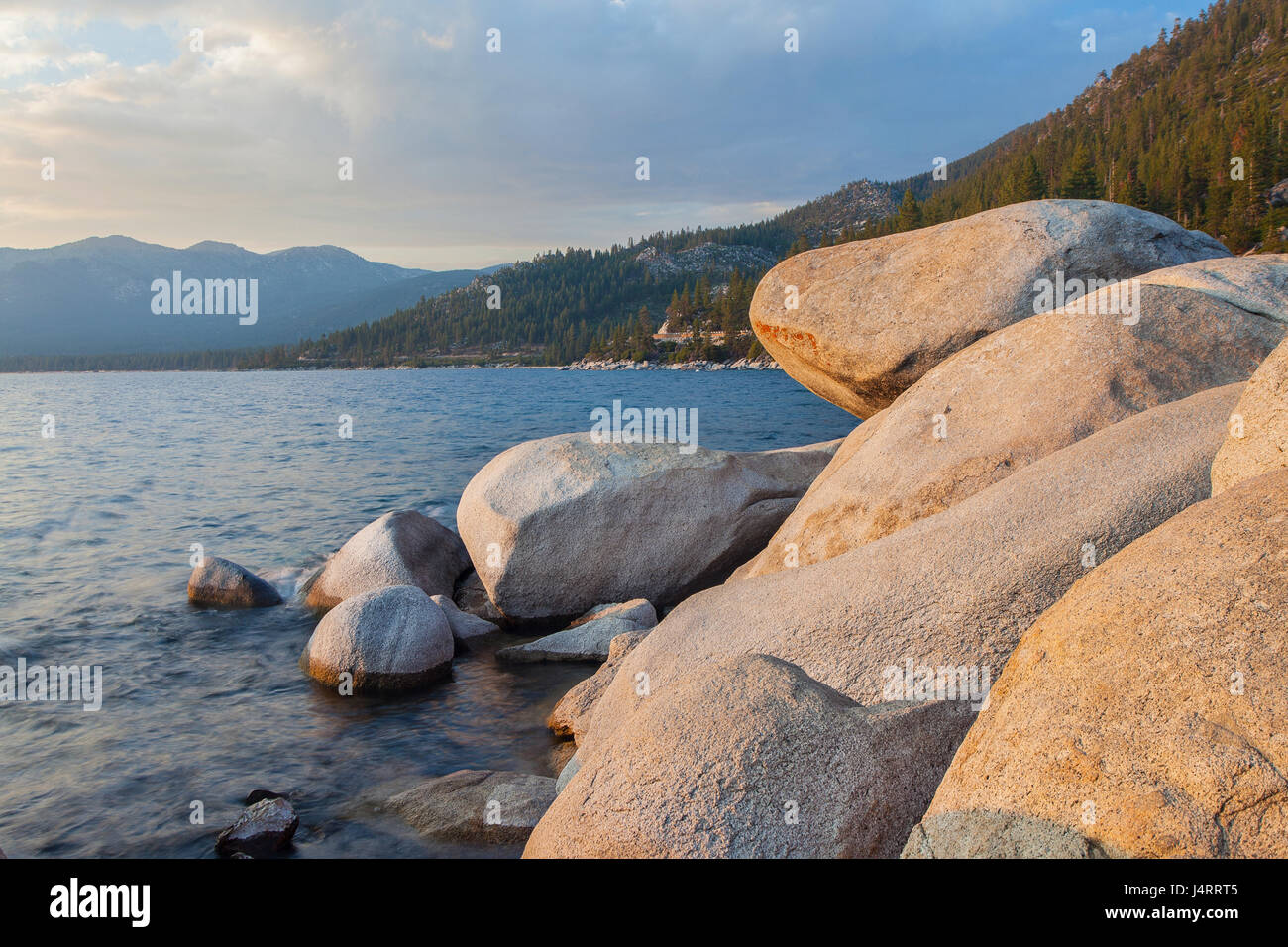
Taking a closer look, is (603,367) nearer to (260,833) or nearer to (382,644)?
(382,644)

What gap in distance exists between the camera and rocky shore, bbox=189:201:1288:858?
12.8 ft

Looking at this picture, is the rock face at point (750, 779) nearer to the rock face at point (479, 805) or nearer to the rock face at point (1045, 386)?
the rock face at point (479, 805)

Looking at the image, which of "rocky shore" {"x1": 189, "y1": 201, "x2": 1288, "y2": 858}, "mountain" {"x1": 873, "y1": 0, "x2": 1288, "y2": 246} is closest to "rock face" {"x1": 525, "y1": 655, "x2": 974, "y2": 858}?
"rocky shore" {"x1": 189, "y1": 201, "x2": 1288, "y2": 858}

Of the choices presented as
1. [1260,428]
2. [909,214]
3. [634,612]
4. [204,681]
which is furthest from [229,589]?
[909,214]

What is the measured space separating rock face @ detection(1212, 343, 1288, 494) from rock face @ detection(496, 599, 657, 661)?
298 inches

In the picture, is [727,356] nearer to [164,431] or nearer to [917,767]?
[164,431]

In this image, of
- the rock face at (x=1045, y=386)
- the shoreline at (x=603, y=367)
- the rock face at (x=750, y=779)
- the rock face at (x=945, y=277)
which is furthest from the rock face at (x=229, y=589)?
the shoreline at (x=603, y=367)

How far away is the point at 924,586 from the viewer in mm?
6832

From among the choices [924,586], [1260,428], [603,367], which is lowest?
[924,586]

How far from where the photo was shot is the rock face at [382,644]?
1116 cm

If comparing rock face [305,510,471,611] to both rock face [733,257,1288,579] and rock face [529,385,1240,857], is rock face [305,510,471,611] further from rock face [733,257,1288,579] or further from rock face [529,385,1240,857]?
rock face [529,385,1240,857]

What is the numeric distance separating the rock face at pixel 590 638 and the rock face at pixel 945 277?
4.98 metres

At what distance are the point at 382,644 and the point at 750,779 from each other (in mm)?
7961

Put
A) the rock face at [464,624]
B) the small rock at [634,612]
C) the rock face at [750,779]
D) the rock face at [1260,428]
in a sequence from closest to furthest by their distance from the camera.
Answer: the rock face at [750,779] < the rock face at [1260,428] < the small rock at [634,612] < the rock face at [464,624]
